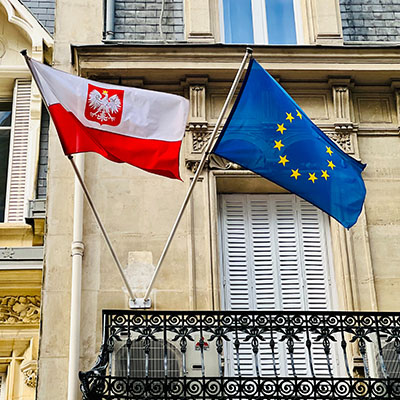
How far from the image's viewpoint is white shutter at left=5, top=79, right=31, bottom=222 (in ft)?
47.0

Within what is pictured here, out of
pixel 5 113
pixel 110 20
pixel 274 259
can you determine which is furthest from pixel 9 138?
pixel 274 259

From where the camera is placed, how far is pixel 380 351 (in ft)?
36.4

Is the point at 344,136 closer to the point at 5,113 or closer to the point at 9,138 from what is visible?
the point at 9,138

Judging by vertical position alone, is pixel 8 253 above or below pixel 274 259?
above

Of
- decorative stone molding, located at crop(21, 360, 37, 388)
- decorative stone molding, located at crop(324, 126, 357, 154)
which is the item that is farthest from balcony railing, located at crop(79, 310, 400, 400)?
Result: decorative stone molding, located at crop(324, 126, 357, 154)

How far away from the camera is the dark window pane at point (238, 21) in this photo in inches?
567

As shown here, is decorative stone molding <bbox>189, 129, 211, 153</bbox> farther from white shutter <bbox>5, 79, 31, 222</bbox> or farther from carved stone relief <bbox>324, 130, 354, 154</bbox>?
white shutter <bbox>5, 79, 31, 222</bbox>

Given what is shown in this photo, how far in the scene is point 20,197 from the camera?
1445 centimetres

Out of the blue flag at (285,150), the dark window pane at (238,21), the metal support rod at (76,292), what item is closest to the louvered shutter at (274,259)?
the blue flag at (285,150)

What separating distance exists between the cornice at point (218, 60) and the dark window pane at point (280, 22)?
929 mm

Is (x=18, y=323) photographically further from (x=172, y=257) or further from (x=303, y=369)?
(x=303, y=369)

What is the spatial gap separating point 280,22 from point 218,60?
1587 mm

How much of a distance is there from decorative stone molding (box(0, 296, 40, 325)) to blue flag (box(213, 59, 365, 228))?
3.97 m

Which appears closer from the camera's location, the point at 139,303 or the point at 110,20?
the point at 139,303
